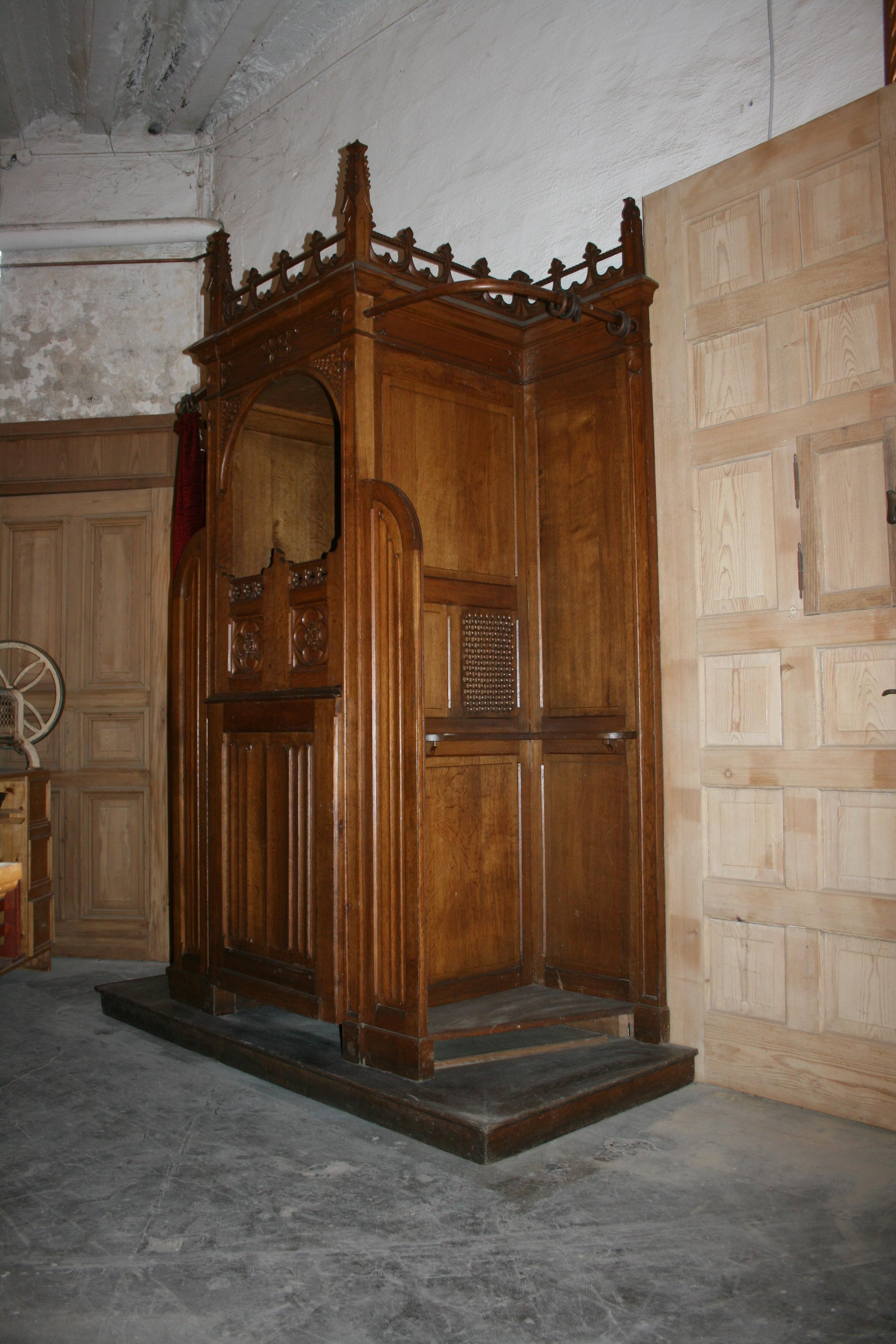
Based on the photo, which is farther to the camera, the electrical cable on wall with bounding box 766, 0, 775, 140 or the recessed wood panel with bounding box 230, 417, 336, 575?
the recessed wood panel with bounding box 230, 417, 336, 575

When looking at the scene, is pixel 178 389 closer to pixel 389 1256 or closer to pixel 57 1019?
pixel 57 1019

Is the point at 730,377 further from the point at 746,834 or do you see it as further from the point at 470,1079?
the point at 470,1079

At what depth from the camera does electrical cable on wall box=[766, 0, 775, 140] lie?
3438 millimetres

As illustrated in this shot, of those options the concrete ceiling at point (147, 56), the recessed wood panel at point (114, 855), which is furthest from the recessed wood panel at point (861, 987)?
the concrete ceiling at point (147, 56)

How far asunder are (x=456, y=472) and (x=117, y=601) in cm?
273

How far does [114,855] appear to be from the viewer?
5609mm

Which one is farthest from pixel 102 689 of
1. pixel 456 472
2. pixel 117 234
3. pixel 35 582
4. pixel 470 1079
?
pixel 470 1079

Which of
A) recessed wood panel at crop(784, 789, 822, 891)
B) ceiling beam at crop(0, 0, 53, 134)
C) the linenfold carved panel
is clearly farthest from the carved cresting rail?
ceiling beam at crop(0, 0, 53, 134)

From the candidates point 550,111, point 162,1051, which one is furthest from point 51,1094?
point 550,111

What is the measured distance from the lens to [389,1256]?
226 centimetres

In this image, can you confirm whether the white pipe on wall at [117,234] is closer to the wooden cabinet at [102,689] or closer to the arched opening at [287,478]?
the wooden cabinet at [102,689]

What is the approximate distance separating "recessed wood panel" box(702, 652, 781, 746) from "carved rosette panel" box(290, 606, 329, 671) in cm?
135

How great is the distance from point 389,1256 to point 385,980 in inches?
40.5

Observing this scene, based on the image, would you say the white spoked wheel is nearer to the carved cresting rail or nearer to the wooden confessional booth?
the wooden confessional booth
